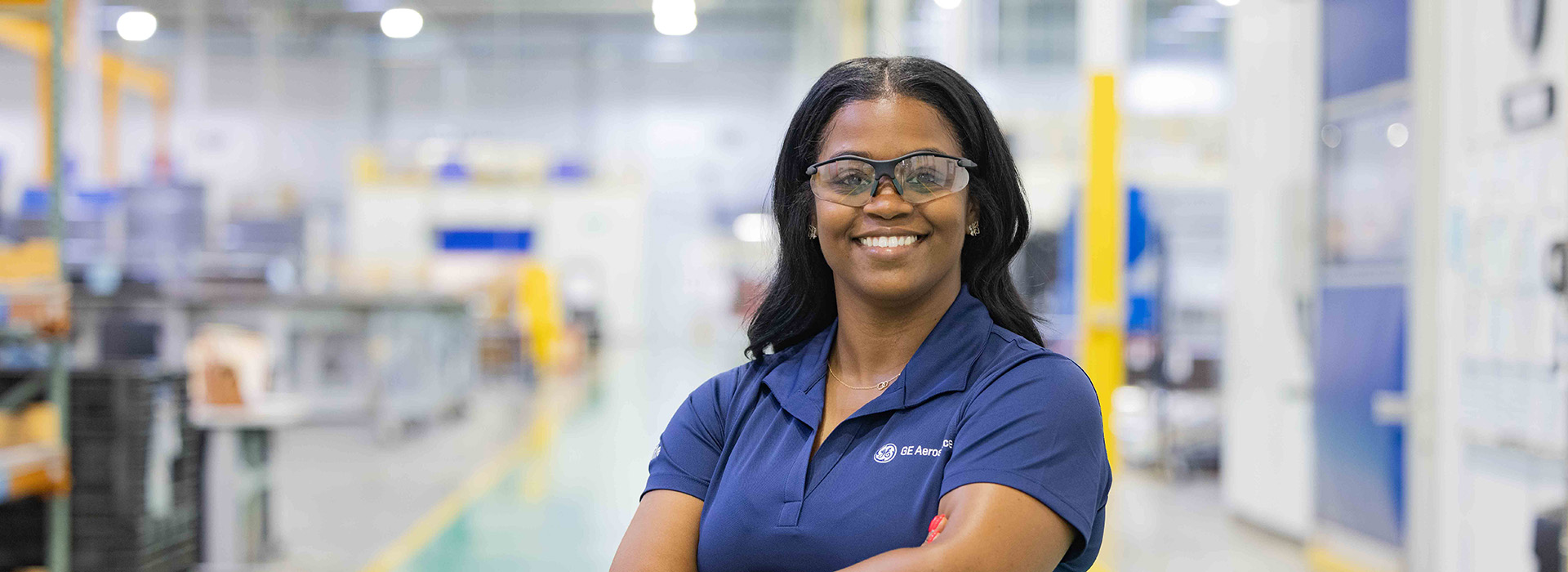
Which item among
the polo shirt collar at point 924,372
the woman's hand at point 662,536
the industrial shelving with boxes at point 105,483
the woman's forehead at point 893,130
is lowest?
the industrial shelving with boxes at point 105,483

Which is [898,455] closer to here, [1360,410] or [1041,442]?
[1041,442]

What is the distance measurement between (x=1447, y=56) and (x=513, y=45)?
19.7 m

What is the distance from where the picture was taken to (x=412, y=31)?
19391 mm

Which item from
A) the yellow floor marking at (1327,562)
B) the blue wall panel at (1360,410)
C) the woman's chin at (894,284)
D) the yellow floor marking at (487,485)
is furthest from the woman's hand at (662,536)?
the yellow floor marking at (1327,562)

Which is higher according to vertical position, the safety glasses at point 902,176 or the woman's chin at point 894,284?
the safety glasses at point 902,176

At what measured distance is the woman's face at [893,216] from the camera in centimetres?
122

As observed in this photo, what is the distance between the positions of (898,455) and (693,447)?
0.29 meters

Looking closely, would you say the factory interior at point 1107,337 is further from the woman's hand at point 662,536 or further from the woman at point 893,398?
the woman's hand at point 662,536

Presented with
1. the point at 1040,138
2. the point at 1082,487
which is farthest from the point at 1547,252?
the point at 1040,138

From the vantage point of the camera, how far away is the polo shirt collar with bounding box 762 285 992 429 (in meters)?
1.22

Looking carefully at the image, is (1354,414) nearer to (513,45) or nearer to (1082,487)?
(1082,487)

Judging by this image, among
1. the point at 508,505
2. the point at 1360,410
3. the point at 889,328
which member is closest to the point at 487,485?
the point at 508,505

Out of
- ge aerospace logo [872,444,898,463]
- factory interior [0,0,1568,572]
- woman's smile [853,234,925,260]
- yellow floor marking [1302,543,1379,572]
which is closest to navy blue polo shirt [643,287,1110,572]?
ge aerospace logo [872,444,898,463]

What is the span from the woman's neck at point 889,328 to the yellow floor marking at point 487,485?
3.52 m
